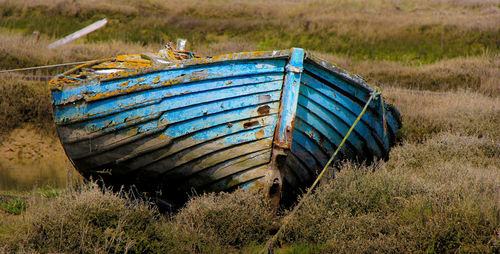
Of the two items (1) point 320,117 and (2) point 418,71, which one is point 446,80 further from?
(1) point 320,117

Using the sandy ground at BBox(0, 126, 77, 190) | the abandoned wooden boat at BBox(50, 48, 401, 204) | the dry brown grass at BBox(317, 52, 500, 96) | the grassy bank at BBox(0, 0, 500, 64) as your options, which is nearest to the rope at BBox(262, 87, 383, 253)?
the abandoned wooden boat at BBox(50, 48, 401, 204)

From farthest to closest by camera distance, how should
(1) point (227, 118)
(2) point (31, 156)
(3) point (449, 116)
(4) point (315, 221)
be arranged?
(2) point (31, 156)
(3) point (449, 116)
(1) point (227, 118)
(4) point (315, 221)

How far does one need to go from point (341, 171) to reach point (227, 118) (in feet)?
4.44

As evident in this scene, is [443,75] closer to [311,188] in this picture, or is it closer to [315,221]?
[315,221]

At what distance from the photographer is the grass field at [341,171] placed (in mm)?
3959

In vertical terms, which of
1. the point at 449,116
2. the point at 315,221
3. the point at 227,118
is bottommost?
the point at 315,221

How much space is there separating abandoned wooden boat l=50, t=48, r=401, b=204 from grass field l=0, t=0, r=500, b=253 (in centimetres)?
31

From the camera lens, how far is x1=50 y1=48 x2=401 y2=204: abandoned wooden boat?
4.55m

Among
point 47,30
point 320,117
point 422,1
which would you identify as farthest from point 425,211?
point 422,1

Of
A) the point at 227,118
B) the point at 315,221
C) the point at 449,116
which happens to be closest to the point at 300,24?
the point at 449,116

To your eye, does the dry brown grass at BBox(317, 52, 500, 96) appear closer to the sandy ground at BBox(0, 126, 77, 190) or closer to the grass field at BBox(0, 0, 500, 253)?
the grass field at BBox(0, 0, 500, 253)

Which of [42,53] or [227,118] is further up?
[227,118]

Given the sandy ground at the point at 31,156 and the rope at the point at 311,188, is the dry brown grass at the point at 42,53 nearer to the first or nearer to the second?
the sandy ground at the point at 31,156

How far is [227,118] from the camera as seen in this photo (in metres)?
4.64
